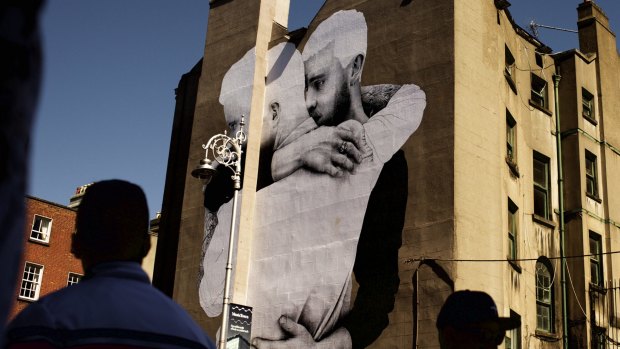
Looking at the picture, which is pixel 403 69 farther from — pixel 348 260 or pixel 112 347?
pixel 112 347

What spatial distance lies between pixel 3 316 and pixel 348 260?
2008 centimetres

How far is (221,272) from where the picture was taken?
24719 millimetres

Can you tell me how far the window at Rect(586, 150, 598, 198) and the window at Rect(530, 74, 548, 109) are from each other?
2221 mm

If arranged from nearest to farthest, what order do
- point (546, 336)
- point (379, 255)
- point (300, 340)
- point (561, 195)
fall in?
point (379, 255), point (300, 340), point (546, 336), point (561, 195)

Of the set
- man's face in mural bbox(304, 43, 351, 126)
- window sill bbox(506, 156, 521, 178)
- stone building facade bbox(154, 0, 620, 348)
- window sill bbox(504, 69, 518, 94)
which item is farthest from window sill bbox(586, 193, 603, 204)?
man's face in mural bbox(304, 43, 351, 126)

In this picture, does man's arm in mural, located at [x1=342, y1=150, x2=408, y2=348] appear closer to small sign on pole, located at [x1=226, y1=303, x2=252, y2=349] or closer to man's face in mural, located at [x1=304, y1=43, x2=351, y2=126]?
small sign on pole, located at [x1=226, y1=303, x2=252, y2=349]

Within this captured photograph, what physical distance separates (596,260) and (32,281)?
111 feet

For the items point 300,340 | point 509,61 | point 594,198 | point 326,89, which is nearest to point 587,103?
point 594,198

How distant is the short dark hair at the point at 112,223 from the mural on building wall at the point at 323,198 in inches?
678

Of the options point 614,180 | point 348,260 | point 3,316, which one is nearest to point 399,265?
point 348,260

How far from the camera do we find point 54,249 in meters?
49.5

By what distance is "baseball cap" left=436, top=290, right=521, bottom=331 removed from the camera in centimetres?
414

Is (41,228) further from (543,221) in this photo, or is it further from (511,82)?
(543,221)

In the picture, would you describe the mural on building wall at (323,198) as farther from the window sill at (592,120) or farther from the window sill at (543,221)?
the window sill at (592,120)
